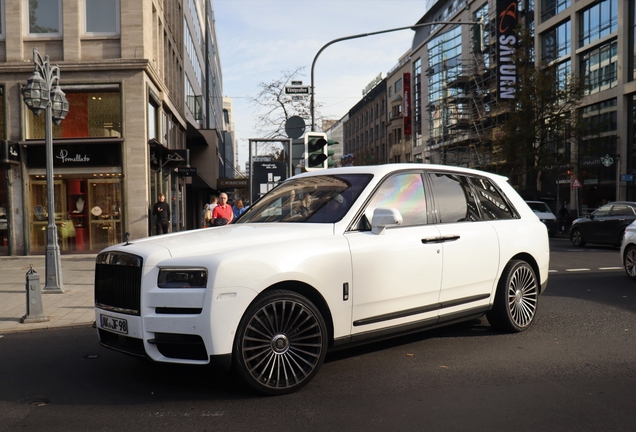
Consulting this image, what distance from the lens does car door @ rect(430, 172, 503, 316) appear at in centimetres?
591

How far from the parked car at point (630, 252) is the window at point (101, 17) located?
1598 centimetres

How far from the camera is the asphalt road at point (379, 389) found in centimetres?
412

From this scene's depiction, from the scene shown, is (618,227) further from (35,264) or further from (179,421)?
(179,421)

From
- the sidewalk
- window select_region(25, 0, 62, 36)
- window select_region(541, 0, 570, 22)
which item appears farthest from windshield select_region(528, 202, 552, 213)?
window select_region(25, 0, 62, 36)

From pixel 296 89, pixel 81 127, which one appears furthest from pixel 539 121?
pixel 81 127

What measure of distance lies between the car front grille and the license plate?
0.23 ft

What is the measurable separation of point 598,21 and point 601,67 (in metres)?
2.70

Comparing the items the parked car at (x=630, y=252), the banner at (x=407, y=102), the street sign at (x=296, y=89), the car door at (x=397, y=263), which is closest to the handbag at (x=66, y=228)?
the street sign at (x=296, y=89)

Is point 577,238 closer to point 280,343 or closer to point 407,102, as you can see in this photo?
point 280,343

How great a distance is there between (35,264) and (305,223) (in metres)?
14.3

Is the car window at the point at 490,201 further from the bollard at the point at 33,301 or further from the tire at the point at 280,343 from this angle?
the bollard at the point at 33,301

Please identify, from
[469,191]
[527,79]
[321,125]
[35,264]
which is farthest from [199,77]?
[469,191]

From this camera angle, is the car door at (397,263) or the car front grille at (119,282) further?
the car door at (397,263)

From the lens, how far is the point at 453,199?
20.5ft
